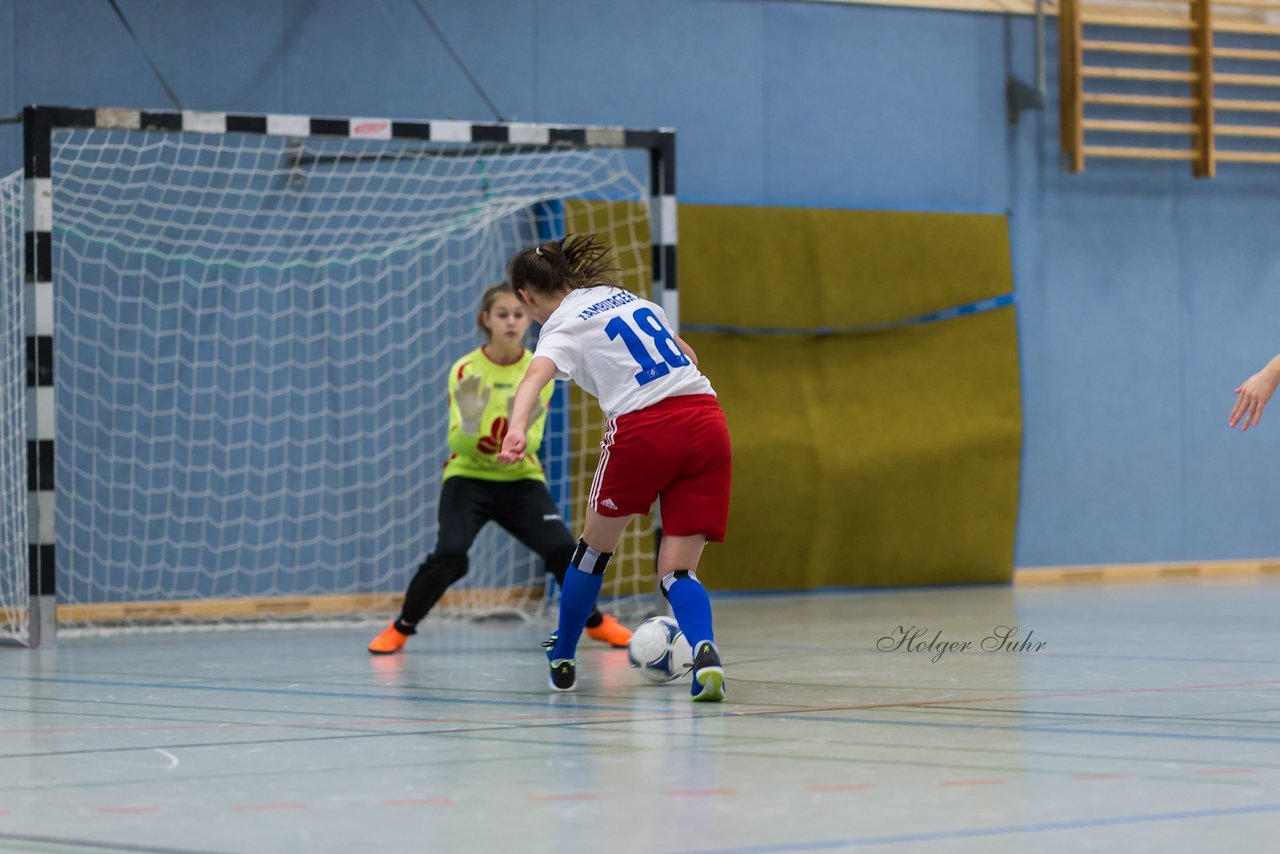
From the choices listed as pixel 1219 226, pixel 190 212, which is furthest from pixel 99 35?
pixel 1219 226

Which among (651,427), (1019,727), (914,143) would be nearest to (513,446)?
(651,427)

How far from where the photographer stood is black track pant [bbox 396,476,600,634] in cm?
812

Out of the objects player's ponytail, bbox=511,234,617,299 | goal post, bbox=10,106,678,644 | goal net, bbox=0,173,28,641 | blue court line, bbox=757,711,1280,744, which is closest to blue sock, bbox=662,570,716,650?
blue court line, bbox=757,711,1280,744

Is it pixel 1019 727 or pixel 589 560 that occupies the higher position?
pixel 589 560

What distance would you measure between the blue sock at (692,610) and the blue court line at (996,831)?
7.91 ft

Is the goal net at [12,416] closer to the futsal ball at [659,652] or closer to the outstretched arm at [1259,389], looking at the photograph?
the futsal ball at [659,652]

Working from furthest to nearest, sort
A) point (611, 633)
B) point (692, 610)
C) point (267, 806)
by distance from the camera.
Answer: point (611, 633) < point (692, 610) < point (267, 806)

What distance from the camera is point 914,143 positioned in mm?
13367

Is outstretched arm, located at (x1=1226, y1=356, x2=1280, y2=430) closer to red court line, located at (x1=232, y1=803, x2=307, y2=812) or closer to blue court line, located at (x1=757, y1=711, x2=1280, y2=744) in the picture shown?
blue court line, located at (x1=757, y1=711, x2=1280, y2=744)

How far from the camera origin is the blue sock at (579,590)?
19.9 feet

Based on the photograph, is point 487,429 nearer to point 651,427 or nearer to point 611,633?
point 611,633

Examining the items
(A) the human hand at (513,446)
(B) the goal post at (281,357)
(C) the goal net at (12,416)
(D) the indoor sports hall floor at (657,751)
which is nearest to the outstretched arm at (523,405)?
(A) the human hand at (513,446)

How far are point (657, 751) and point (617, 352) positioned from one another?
5.67 ft

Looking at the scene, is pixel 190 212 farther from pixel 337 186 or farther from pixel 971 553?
pixel 971 553
